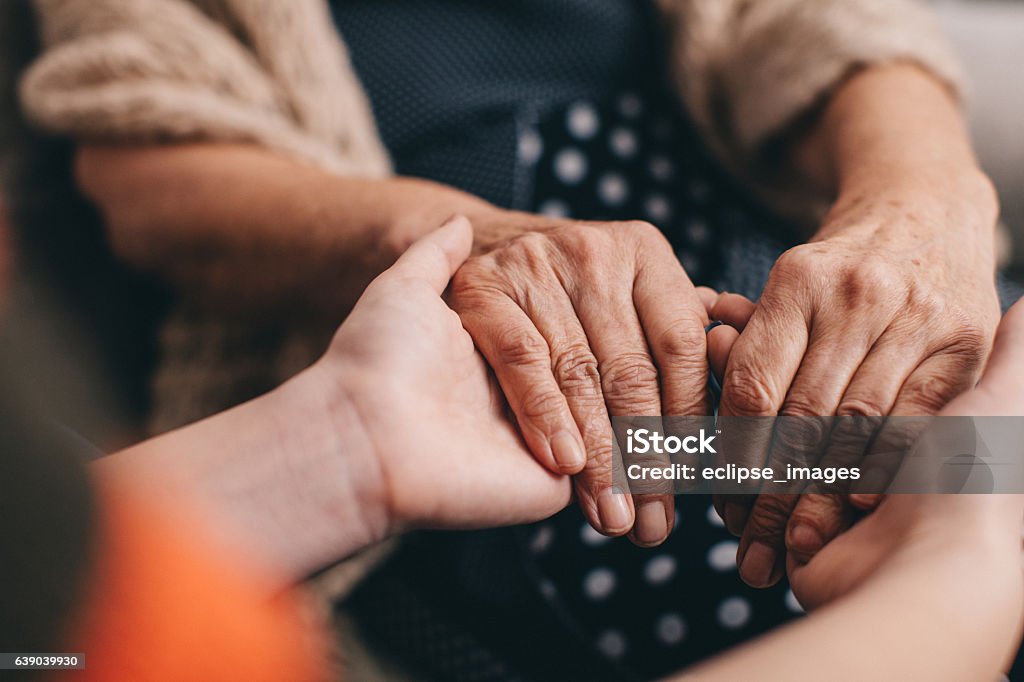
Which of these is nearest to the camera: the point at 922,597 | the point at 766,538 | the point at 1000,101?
the point at 922,597

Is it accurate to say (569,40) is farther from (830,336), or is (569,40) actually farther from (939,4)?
(939,4)

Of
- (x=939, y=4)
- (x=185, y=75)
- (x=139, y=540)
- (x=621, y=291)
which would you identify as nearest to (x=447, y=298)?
(x=621, y=291)

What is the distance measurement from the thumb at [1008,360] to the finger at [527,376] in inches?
9.3

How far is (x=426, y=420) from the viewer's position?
444 millimetres

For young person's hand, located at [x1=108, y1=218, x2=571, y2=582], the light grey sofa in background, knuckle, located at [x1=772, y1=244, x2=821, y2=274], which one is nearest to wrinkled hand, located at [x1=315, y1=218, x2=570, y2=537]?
young person's hand, located at [x1=108, y1=218, x2=571, y2=582]

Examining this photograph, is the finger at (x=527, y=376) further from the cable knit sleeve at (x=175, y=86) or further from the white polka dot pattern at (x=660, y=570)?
the cable knit sleeve at (x=175, y=86)

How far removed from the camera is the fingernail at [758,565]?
0.44 meters

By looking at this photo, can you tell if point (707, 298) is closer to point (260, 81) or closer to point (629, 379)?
point (629, 379)

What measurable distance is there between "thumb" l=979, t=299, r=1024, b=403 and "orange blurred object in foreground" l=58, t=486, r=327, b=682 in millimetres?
416

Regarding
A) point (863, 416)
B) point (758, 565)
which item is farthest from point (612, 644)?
point (863, 416)

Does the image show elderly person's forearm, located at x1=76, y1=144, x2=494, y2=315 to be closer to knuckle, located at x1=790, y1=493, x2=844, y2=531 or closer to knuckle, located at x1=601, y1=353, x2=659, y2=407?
knuckle, located at x1=601, y1=353, x2=659, y2=407

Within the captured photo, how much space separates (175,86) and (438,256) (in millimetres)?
354

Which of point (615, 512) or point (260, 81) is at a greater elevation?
point (260, 81)

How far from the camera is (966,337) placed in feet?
1.47
